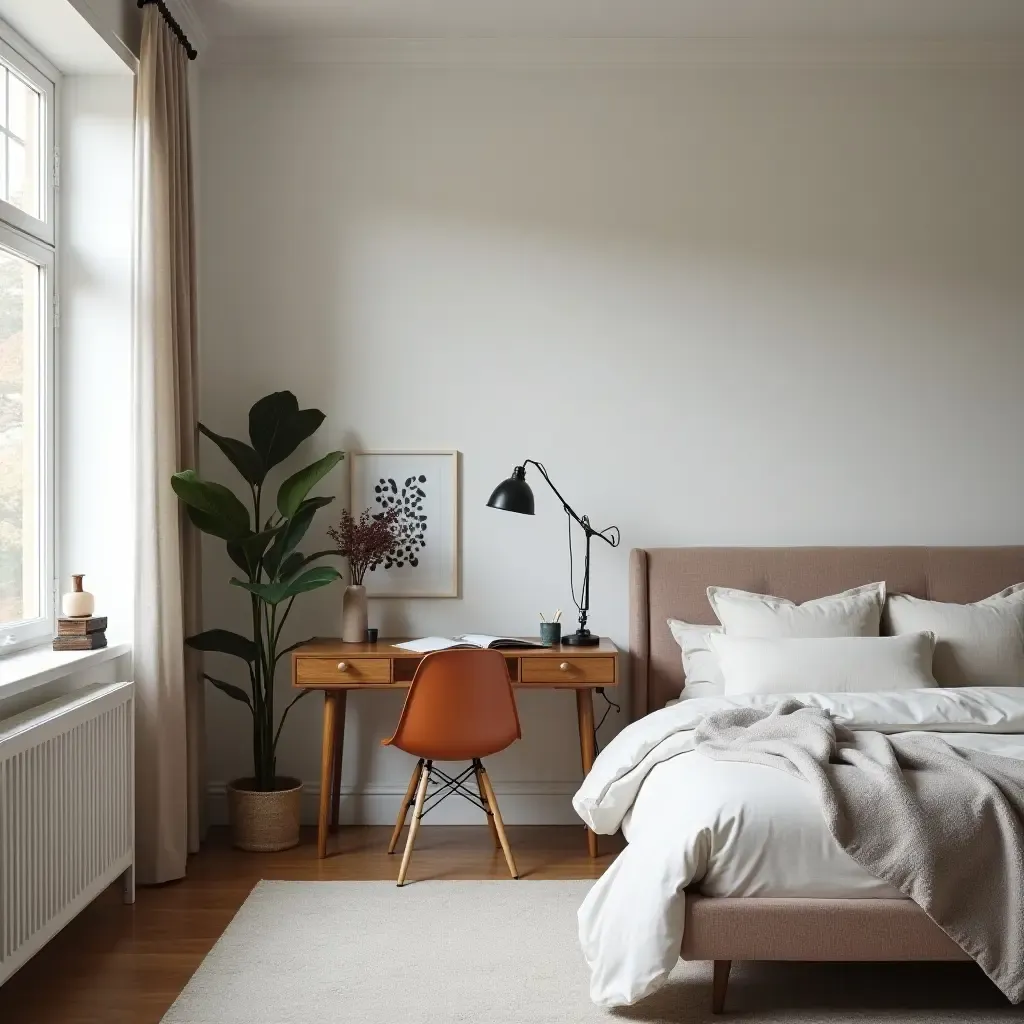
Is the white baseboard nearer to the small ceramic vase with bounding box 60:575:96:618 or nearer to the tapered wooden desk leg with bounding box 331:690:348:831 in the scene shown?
the tapered wooden desk leg with bounding box 331:690:348:831

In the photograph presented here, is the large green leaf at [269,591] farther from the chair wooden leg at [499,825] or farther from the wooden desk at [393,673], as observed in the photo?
the chair wooden leg at [499,825]

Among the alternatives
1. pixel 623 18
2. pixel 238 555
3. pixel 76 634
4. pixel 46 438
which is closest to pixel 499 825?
pixel 238 555

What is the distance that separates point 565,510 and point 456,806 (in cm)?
126

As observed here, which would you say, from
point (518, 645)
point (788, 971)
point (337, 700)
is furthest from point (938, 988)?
point (337, 700)

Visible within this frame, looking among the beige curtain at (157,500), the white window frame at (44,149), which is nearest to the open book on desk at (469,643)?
the beige curtain at (157,500)

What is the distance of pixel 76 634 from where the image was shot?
10.6ft

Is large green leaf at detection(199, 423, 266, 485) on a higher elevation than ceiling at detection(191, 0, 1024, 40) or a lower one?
lower

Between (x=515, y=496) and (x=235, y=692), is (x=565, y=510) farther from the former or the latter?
(x=235, y=692)

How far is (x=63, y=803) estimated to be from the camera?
285cm

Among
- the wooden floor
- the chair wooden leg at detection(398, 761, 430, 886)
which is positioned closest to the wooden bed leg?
the wooden floor

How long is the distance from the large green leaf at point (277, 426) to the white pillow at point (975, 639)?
2386 mm

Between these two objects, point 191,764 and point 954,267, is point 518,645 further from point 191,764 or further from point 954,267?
point 954,267

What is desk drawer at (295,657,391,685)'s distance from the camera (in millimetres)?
3826

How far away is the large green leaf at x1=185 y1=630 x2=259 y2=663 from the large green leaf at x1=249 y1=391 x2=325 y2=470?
2.21ft
